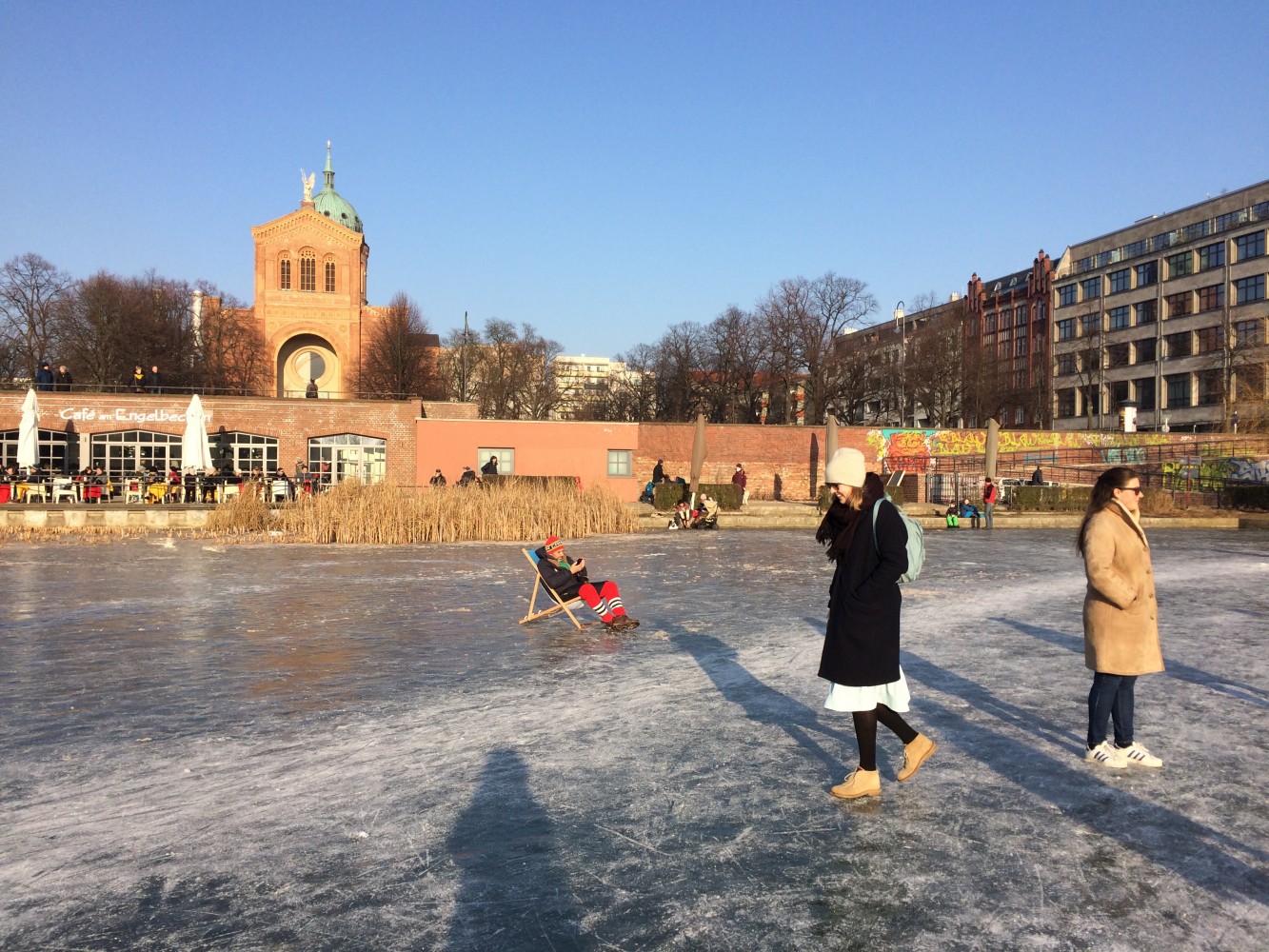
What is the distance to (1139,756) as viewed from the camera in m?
5.34

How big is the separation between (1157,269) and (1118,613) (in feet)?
242

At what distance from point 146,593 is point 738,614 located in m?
7.58

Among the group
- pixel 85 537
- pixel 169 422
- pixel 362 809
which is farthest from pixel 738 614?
pixel 169 422

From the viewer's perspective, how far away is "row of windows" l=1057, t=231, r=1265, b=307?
60312mm

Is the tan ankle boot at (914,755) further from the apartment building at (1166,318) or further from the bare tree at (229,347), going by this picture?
the bare tree at (229,347)

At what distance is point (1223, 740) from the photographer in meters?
5.83

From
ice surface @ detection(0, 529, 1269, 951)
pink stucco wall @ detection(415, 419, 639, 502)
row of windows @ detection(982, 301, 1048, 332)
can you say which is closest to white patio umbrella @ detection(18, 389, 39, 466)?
pink stucco wall @ detection(415, 419, 639, 502)

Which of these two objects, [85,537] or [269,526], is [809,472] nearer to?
[269,526]

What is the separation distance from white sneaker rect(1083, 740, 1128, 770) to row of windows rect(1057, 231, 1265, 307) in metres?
65.8

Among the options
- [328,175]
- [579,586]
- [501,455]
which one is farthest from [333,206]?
[579,586]

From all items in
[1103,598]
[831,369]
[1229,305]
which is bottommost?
[1103,598]

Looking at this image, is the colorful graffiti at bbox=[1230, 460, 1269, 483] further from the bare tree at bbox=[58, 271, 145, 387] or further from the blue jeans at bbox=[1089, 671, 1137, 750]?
the bare tree at bbox=[58, 271, 145, 387]

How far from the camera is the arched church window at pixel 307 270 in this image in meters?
71.6

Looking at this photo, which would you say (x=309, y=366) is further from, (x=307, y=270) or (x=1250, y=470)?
(x=1250, y=470)
